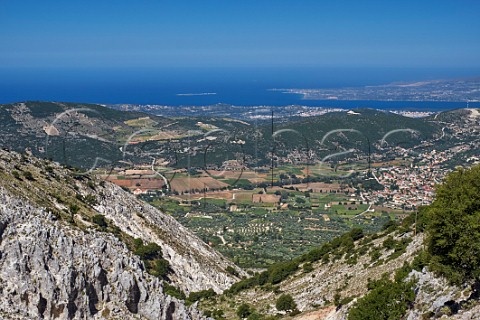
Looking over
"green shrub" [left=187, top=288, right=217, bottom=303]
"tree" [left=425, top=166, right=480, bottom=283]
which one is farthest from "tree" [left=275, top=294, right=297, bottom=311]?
"tree" [left=425, top=166, right=480, bottom=283]

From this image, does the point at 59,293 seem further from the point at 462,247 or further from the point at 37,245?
the point at 462,247

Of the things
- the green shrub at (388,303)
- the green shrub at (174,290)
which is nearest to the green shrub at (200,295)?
the green shrub at (174,290)

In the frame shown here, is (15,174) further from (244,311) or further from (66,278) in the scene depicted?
(244,311)

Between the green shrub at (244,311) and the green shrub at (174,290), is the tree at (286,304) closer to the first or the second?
the green shrub at (244,311)

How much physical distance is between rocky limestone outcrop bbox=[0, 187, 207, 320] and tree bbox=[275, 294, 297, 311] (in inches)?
230

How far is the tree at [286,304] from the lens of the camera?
29.3m

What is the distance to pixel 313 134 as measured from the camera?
424 ft

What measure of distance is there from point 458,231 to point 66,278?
1414 centimetres

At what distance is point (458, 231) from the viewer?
18359 mm

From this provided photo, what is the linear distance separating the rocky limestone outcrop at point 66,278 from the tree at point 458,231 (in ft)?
35.3

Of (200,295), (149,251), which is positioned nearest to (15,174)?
(149,251)

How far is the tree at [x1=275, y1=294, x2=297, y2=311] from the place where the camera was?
2933 centimetres

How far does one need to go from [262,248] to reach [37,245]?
45.7m

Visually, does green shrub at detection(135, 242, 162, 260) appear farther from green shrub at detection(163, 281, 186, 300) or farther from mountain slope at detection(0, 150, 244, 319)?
green shrub at detection(163, 281, 186, 300)
